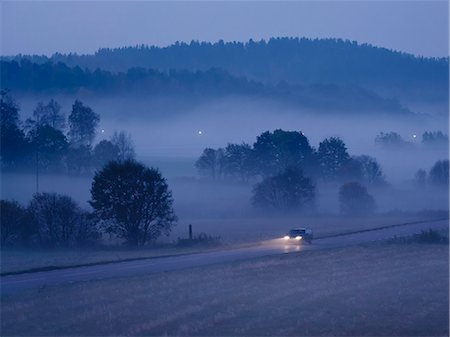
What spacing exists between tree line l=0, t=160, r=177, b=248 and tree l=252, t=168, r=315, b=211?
32.2 meters

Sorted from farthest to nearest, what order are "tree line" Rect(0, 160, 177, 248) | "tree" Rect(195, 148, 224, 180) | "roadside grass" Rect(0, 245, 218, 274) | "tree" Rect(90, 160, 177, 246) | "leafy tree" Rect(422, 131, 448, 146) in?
"leafy tree" Rect(422, 131, 448, 146) → "tree" Rect(195, 148, 224, 180) → "tree" Rect(90, 160, 177, 246) → "tree line" Rect(0, 160, 177, 248) → "roadside grass" Rect(0, 245, 218, 274)

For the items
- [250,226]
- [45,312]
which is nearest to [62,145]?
[250,226]

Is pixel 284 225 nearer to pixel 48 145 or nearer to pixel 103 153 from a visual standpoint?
pixel 48 145

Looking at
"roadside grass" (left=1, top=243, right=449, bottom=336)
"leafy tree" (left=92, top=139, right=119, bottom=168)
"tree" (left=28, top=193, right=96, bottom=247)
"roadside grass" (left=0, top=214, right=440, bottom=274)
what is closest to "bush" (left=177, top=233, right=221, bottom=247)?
"roadside grass" (left=0, top=214, right=440, bottom=274)

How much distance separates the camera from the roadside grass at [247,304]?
1548 cm

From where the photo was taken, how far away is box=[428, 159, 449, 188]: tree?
108 metres

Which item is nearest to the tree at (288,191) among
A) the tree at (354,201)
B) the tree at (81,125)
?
the tree at (354,201)

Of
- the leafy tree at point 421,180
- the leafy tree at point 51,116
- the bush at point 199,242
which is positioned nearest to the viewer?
the bush at point 199,242

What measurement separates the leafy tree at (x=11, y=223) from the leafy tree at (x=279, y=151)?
6119 cm

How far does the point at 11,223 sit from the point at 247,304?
30651 mm

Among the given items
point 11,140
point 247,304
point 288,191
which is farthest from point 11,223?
point 11,140

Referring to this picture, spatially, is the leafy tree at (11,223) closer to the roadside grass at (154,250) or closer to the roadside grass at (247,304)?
the roadside grass at (154,250)

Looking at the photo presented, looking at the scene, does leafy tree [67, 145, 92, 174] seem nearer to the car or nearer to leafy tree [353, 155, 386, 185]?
leafy tree [353, 155, 386, 185]

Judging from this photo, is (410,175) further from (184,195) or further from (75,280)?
(75,280)
